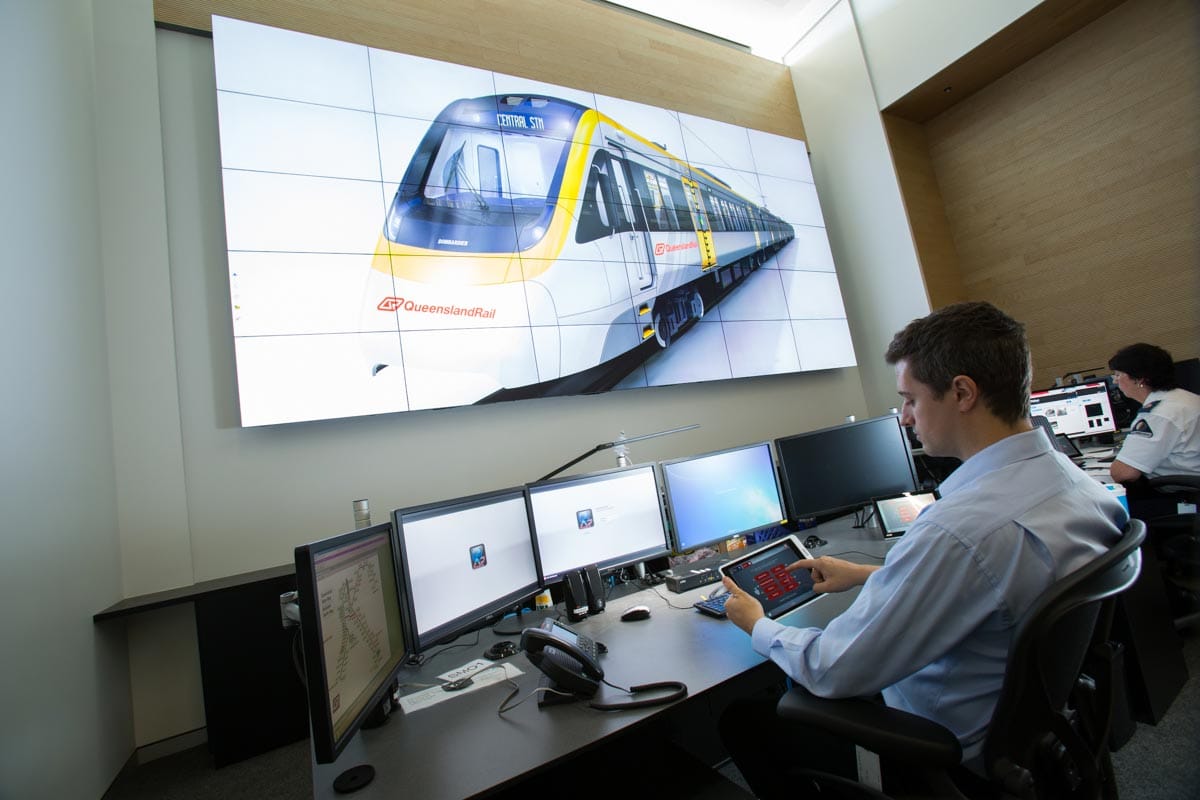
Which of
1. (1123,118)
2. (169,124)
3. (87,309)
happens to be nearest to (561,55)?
(169,124)

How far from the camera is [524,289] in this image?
9.95ft

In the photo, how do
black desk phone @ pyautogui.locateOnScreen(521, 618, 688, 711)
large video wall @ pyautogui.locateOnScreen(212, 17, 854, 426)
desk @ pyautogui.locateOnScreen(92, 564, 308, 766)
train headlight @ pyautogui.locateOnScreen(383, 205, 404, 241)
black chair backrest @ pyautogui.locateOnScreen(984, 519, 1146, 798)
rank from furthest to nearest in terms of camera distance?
train headlight @ pyautogui.locateOnScreen(383, 205, 404, 241), large video wall @ pyautogui.locateOnScreen(212, 17, 854, 426), desk @ pyautogui.locateOnScreen(92, 564, 308, 766), black desk phone @ pyautogui.locateOnScreen(521, 618, 688, 711), black chair backrest @ pyautogui.locateOnScreen(984, 519, 1146, 798)

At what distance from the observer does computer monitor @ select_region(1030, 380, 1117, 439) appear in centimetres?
321

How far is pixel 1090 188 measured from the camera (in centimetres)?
379

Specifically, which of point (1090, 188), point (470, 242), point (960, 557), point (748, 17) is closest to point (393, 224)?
point (470, 242)

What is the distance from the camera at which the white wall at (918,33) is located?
12.2 feet

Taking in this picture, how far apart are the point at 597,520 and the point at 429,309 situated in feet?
4.89

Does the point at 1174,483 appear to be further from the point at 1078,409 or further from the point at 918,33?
the point at 918,33

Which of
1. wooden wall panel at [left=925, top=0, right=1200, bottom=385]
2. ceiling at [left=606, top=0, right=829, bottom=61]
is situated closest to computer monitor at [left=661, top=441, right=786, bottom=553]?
wooden wall panel at [left=925, top=0, right=1200, bottom=385]

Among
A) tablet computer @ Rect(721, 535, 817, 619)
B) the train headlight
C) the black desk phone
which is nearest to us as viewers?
the black desk phone

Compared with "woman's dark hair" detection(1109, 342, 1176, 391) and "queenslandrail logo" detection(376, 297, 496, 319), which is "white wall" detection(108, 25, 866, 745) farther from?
"woman's dark hair" detection(1109, 342, 1176, 391)

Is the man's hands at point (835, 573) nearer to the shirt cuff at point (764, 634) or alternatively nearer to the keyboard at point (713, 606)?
the keyboard at point (713, 606)

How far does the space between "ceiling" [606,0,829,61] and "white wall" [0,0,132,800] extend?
3521 millimetres

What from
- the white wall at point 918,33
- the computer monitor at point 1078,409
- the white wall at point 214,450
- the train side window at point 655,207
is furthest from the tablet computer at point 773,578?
the white wall at point 918,33
